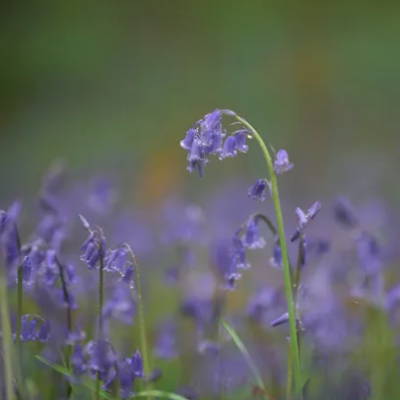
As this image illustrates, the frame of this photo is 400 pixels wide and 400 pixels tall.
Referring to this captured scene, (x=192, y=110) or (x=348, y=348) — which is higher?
(x=192, y=110)

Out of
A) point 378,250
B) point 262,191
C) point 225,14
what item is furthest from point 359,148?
point 262,191

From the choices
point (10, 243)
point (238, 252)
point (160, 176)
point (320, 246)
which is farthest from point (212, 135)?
point (160, 176)

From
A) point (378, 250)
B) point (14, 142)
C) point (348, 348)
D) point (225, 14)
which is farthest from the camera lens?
point (225, 14)

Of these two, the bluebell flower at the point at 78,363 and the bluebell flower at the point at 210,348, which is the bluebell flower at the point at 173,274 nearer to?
the bluebell flower at the point at 210,348

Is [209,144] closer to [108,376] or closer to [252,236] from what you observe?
[252,236]

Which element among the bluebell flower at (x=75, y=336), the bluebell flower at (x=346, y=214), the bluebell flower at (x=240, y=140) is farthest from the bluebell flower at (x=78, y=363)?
the bluebell flower at (x=346, y=214)

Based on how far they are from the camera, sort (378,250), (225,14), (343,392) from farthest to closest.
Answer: (225,14) → (378,250) → (343,392)

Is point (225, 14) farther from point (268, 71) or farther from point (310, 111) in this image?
point (310, 111)
